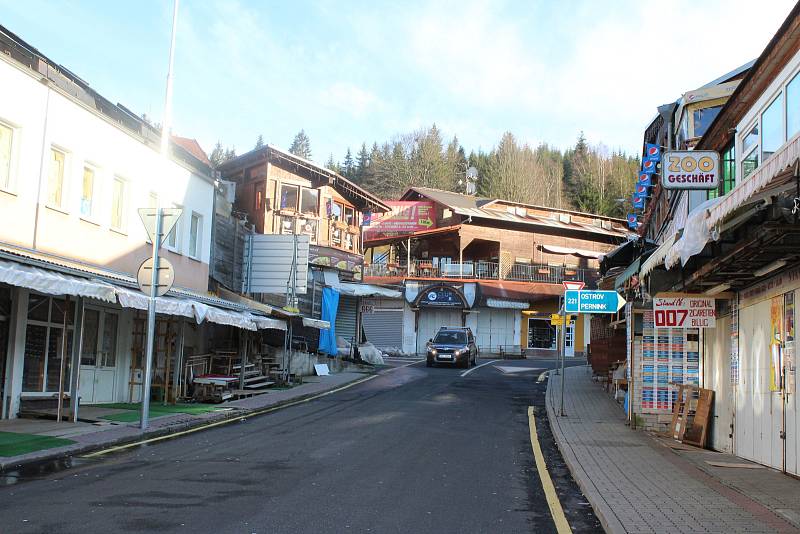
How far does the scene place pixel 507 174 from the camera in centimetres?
7669

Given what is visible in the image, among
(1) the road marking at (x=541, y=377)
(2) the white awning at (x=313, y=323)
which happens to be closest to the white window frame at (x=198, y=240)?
(2) the white awning at (x=313, y=323)

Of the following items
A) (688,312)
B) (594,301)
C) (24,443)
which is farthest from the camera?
(594,301)

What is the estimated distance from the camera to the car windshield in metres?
34.9

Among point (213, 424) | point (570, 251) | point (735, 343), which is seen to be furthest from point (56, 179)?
point (570, 251)

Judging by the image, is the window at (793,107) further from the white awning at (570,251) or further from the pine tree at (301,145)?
the pine tree at (301,145)

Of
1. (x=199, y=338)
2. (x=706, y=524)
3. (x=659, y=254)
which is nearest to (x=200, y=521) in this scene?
(x=706, y=524)

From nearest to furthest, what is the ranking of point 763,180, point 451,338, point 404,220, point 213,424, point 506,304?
point 763,180
point 213,424
point 451,338
point 506,304
point 404,220

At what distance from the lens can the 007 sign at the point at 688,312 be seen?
489 inches

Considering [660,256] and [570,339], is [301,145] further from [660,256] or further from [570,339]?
[660,256]

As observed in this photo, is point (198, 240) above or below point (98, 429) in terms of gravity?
above

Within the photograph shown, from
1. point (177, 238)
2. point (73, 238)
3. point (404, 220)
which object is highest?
point (404, 220)

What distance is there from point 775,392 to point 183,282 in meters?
16.3

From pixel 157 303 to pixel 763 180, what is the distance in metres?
11.7

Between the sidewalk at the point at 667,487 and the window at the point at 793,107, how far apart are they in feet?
15.8
